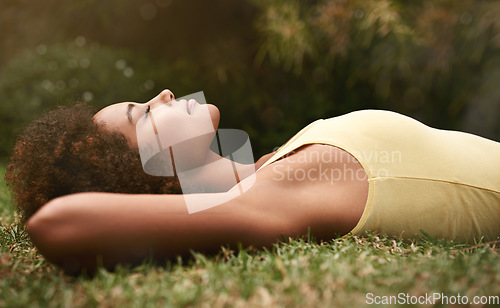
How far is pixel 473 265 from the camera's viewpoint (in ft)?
3.95

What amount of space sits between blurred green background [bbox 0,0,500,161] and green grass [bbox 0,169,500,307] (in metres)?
2.85

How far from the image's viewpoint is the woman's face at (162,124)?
1.73 meters

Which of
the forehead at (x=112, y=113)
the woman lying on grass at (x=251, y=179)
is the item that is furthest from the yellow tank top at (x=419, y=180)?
the forehead at (x=112, y=113)

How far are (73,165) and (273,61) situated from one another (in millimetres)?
3677

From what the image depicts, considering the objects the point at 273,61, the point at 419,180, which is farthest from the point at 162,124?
the point at 273,61

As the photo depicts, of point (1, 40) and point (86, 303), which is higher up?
point (1, 40)

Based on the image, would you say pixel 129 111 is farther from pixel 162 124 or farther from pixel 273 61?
pixel 273 61

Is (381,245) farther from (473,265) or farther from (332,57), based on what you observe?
(332,57)

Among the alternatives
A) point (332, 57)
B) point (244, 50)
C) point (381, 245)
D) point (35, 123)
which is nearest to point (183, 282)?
point (381, 245)

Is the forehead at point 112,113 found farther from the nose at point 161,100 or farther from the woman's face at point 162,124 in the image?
the nose at point 161,100

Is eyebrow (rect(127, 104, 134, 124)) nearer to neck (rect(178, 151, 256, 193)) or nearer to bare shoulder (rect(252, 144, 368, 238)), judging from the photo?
neck (rect(178, 151, 256, 193))

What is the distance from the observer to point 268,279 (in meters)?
1.16

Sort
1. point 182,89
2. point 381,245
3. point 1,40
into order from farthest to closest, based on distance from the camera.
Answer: point 1,40, point 182,89, point 381,245

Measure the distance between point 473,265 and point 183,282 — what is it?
30.9 inches
